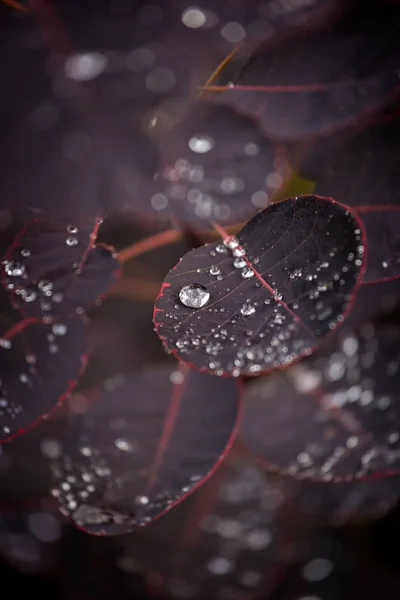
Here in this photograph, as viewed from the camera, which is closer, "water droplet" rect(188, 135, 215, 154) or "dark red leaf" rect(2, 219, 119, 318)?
"dark red leaf" rect(2, 219, 119, 318)

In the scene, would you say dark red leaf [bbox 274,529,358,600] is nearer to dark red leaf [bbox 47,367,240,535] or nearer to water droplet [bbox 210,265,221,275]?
dark red leaf [bbox 47,367,240,535]

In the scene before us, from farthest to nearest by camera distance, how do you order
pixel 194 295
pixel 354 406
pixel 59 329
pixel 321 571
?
pixel 321 571
pixel 354 406
pixel 59 329
pixel 194 295

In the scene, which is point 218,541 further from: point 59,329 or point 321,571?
point 59,329

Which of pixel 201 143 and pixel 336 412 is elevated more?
pixel 201 143

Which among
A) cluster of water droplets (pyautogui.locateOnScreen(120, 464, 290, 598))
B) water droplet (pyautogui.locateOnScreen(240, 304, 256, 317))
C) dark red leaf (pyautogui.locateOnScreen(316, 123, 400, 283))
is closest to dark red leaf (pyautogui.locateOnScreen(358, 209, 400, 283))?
dark red leaf (pyautogui.locateOnScreen(316, 123, 400, 283))

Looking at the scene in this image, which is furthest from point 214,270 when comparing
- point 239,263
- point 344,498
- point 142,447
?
point 344,498

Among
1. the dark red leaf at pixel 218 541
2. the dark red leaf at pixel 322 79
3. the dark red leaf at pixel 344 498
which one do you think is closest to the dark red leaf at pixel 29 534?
the dark red leaf at pixel 218 541

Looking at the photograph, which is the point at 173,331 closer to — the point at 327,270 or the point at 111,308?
the point at 327,270
